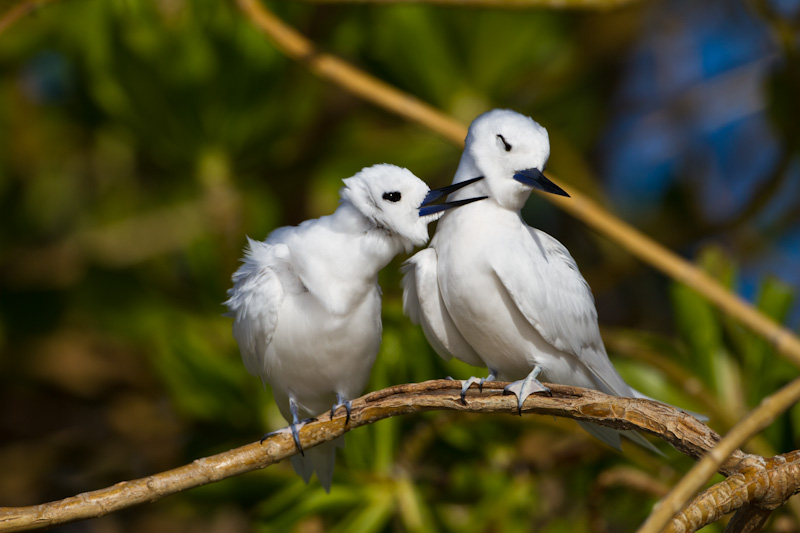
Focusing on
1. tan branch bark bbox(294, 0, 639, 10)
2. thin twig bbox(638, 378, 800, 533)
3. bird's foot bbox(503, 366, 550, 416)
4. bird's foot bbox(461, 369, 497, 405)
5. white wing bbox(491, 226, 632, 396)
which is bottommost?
thin twig bbox(638, 378, 800, 533)

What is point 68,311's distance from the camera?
3.81 m

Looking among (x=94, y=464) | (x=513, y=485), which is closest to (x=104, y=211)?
(x=94, y=464)

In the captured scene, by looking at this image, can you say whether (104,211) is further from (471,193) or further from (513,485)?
(471,193)

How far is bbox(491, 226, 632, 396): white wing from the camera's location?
5.87 feet

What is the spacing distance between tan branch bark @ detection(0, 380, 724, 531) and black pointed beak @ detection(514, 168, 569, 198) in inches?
15.1

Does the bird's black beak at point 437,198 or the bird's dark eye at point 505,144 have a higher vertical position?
the bird's dark eye at point 505,144

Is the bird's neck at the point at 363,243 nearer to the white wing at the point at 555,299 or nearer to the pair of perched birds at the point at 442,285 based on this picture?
the pair of perched birds at the point at 442,285

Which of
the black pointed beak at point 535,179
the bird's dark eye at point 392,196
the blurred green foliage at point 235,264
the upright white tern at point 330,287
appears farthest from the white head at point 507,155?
the blurred green foliage at point 235,264

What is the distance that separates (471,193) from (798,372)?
1277 mm

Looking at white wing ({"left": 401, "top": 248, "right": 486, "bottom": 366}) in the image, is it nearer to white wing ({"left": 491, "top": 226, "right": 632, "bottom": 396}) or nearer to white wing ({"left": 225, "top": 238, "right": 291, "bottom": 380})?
white wing ({"left": 491, "top": 226, "right": 632, "bottom": 396})

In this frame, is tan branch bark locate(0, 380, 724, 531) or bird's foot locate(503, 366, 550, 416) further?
bird's foot locate(503, 366, 550, 416)

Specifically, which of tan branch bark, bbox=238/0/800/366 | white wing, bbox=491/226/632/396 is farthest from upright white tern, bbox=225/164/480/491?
tan branch bark, bbox=238/0/800/366

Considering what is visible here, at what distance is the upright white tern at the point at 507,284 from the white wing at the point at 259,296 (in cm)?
32

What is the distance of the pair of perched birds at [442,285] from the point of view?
5.49 feet
